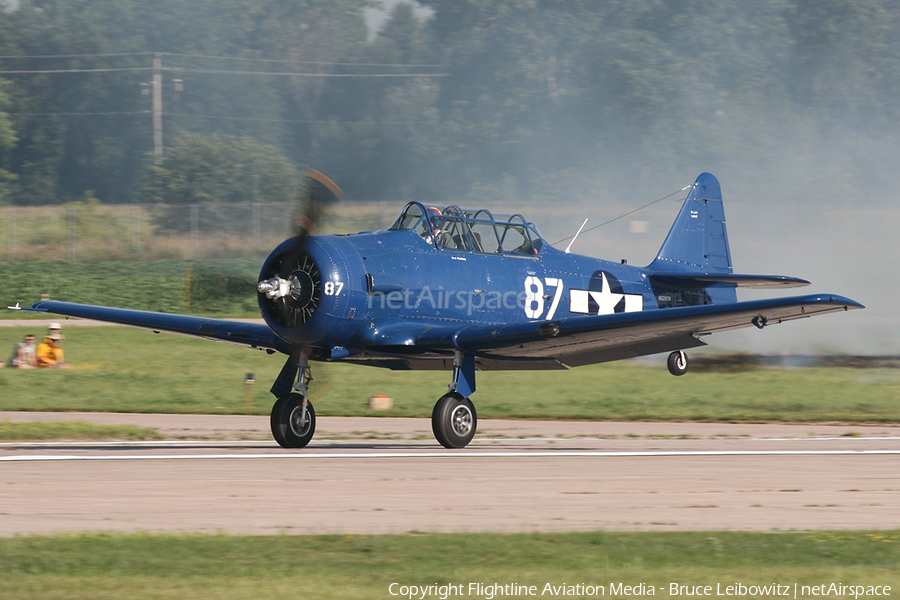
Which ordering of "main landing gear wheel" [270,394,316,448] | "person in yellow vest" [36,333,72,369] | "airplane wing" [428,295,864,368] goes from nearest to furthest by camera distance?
1. "airplane wing" [428,295,864,368]
2. "main landing gear wheel" [270,394,316,448]
3. "person in yellow vest" [36,333,72,369]

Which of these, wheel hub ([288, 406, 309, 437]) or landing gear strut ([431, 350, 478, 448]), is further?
wheel hub ([288, 406, 309, 437])

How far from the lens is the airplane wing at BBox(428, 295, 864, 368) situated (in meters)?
13.1

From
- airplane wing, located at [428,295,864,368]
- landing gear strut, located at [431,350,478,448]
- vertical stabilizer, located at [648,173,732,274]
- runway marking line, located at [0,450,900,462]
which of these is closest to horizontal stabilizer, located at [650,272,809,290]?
vertical stabilizer, located at [648,173,732,274]

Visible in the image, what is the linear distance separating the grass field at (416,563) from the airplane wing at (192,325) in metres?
8.40

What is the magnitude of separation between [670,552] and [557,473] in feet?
14.9

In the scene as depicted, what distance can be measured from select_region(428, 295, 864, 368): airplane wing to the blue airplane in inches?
0.8

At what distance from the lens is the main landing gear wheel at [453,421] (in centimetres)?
1456

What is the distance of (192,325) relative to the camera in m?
16.5

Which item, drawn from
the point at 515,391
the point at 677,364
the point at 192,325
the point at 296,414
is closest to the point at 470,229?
the point at 296,414

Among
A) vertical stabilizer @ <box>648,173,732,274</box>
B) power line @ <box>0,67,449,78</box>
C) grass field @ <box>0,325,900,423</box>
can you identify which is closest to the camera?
vertical stabilizer @ <box>648,173,732,274</box>

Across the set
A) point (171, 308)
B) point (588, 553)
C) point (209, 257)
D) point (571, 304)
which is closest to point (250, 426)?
point (571, 304)

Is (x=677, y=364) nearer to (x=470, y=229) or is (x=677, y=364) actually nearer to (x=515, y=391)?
(x=515, y=391)

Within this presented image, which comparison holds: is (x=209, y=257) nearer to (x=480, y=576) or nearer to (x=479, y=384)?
(x=479, y=384)

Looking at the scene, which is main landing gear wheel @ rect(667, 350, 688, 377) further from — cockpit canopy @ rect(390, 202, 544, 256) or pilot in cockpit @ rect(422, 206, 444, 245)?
pilot in cockpit @ rect(422, 206, 444, 245)
